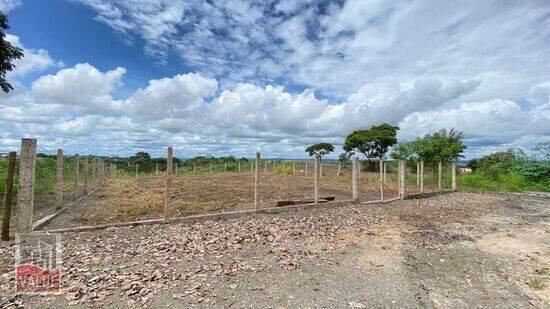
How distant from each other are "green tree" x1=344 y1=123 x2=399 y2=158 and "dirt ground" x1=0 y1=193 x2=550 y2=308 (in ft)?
101

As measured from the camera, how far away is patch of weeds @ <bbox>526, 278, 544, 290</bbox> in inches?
186

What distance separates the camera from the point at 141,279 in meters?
4.64

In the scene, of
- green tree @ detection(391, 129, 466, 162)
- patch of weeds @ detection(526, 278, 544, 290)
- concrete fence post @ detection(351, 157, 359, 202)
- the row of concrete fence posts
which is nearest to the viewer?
patch of weeds @ detection(526, 278, 544, 290)

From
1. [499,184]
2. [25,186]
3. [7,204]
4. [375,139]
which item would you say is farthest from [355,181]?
[375,139]

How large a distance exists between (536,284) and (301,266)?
3427 mm

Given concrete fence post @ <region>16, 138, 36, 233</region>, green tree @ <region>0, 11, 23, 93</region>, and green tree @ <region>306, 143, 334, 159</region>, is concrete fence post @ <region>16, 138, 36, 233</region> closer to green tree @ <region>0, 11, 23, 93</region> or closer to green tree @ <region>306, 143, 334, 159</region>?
green tree @ <region>0, 11, 23, 93</region>

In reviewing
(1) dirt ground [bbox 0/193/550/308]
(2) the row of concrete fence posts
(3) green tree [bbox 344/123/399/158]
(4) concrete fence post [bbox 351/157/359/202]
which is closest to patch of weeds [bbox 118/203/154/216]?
(1) dirt ground [bbox 0/193/550/308]

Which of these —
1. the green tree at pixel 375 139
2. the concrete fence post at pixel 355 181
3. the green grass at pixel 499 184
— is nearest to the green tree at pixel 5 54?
the concrete fence post at pixel 355 181

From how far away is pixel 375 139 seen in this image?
39.3 metres

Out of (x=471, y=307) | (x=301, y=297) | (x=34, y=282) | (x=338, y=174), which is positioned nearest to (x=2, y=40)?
(x=34, y=282)

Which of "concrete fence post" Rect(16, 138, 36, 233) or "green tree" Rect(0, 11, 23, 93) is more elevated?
"green tree" Rect(0, 11, 23, 93)

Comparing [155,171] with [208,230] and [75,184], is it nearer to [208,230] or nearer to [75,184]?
[75,184]

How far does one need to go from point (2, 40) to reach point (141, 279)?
393 inches

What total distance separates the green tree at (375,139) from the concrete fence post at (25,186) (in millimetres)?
36490
